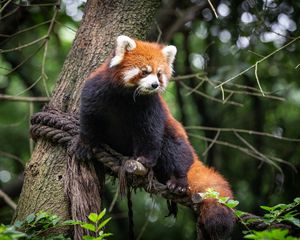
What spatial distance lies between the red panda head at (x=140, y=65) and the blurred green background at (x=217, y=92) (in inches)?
75.5

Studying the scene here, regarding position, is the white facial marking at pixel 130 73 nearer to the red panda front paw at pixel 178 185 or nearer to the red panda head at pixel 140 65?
the red panda head at pixel 140 65

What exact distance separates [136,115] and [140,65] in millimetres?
391

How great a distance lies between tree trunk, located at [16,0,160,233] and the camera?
4.05 meters

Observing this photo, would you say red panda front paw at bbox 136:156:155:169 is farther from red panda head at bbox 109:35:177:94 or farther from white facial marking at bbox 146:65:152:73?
white facial marking at bbox 146:65:152:73

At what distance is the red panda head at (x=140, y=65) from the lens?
13.4 ft

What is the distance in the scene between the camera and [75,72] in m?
4.39

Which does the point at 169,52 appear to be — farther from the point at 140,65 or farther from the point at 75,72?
the point at 75,72

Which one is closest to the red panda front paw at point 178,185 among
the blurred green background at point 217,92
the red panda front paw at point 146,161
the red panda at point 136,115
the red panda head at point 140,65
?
the red panda at point 136,115

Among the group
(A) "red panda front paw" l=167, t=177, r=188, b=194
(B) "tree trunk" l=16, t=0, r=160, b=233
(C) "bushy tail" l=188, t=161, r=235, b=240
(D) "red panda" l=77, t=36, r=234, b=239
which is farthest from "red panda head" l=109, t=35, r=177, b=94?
(C) "bushy tail" l=188, t=161, r=235, b=240

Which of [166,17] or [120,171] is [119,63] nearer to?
[120,171]

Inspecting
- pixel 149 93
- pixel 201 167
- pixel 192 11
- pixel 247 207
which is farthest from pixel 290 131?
pixel 149 93

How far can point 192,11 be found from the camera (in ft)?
22.2

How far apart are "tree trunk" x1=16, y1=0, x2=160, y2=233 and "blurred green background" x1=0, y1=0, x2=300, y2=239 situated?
1720 mm

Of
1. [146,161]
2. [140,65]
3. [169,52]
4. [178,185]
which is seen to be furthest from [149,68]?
[178,185]
